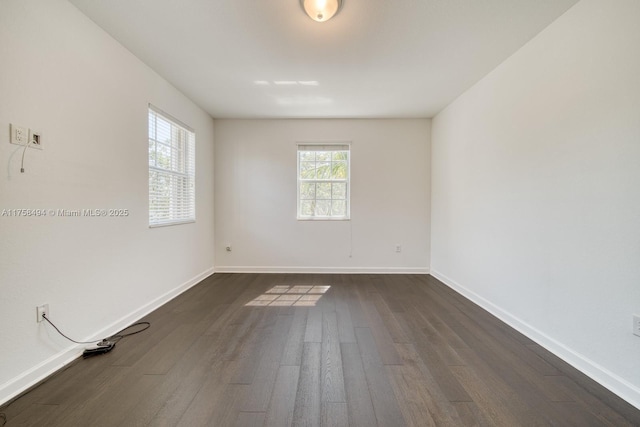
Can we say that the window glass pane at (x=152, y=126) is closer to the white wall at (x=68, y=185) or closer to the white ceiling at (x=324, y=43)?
the white wall at (x=68, y=185)

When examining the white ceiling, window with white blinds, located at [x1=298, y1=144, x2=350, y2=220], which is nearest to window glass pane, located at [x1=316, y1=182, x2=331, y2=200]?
window with white blinds, located at [x1=298, y1=144, x2=350, y2=220]

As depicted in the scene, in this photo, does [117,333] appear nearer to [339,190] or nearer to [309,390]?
[309,390]

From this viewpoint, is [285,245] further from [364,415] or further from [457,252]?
[364,415]

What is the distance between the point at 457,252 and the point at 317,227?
2050mm

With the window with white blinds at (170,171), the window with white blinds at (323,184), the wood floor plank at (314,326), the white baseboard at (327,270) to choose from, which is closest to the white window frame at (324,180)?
the window with white blinds at (323,184)

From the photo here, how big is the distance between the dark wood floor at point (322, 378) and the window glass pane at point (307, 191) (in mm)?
2040

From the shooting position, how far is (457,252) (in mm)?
3389

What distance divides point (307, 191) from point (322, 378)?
2.98 m

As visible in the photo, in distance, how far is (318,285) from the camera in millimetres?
3557

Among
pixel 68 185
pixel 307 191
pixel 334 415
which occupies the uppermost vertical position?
pixel 307 191

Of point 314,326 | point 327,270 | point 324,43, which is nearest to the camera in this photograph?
point 324,43

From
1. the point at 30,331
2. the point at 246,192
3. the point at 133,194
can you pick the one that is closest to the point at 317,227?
the point at 246,192

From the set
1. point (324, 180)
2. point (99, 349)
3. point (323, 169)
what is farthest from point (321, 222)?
point (99, 349)

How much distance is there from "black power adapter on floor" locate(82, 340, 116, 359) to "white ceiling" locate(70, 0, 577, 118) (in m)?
2.49
